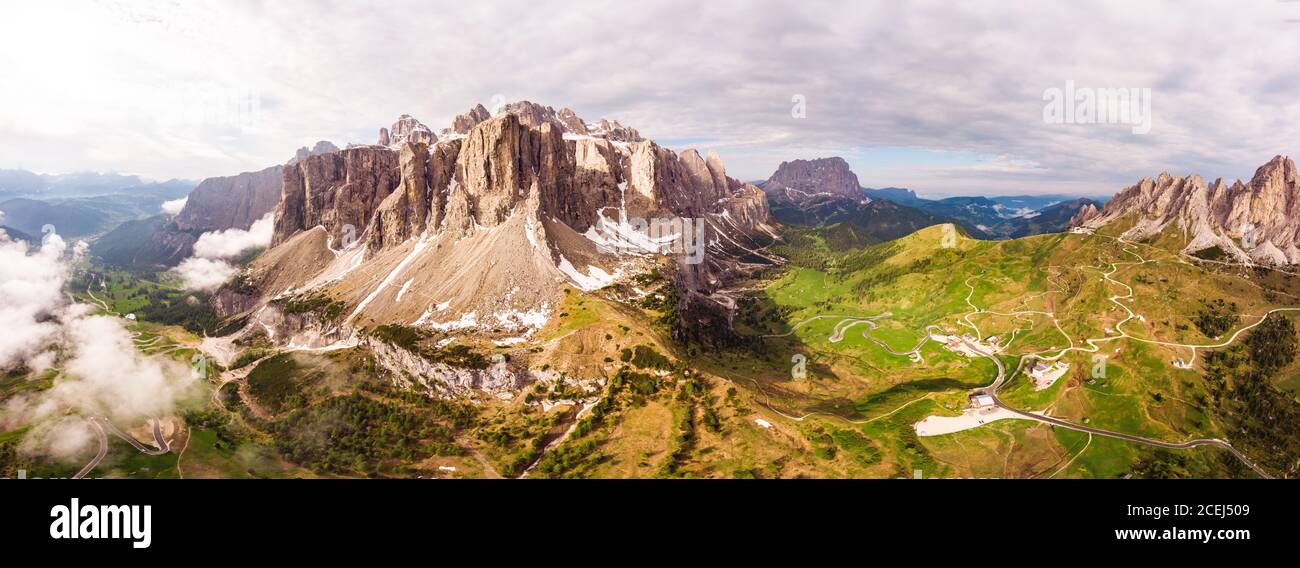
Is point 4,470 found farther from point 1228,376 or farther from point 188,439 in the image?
point 1228,376

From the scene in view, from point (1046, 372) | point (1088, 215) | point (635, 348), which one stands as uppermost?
point (1088, 215)

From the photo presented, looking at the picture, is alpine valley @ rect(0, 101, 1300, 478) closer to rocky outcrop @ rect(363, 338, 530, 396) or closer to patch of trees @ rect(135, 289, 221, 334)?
rocky outcrop @ rect(363, 338, 530, 396)

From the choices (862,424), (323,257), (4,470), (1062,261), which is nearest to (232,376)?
(4,470)

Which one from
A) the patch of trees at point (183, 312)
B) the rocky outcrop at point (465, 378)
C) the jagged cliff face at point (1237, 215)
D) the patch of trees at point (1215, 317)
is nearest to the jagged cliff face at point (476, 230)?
the rocky outcrop at point (465, 378)

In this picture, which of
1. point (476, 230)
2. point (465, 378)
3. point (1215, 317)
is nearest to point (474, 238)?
point (476, 230)

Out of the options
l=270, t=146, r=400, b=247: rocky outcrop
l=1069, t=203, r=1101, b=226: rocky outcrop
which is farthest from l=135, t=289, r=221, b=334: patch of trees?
l=1069, t=203, r=1101, b=226: rocky outcrop

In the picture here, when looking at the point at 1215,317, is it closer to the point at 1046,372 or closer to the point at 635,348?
the point at 1046,372
